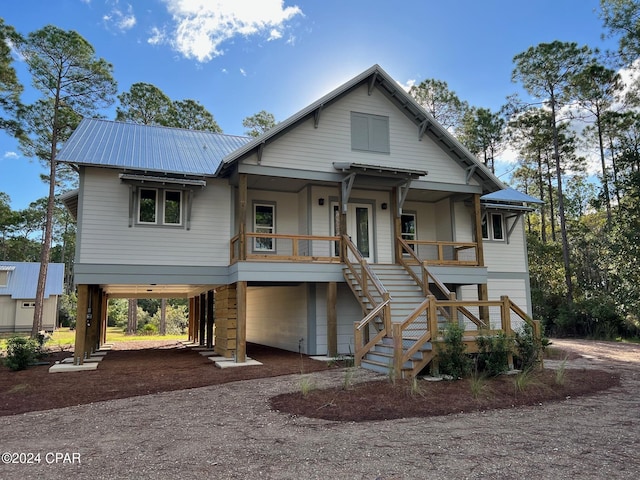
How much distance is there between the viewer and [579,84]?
1101 inches

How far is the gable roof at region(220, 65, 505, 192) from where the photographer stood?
14070mm

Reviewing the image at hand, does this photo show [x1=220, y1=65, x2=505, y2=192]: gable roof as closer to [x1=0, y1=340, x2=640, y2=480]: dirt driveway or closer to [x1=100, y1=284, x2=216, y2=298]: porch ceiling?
[x1=100, y1=284, x2=216, y2=298]: porch ceiling

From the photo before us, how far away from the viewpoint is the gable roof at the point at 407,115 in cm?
1407

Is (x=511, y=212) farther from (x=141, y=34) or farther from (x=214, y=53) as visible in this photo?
(x=141, y=34)

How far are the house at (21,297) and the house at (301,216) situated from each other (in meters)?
22.8

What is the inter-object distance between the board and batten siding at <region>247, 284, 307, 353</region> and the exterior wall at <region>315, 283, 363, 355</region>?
584 mm

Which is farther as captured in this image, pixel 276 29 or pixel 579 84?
pixel 579 84

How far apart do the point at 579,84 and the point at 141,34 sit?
24.7 metres

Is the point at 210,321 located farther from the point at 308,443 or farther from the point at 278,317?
the point at 308,443

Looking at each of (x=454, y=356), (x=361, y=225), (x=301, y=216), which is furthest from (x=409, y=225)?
(x=454, y=356)

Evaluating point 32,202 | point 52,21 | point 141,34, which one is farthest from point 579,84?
point 32,202

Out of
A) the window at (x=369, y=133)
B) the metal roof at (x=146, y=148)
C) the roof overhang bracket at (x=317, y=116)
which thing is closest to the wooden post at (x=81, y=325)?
the metal roof at (x=146, y=148)

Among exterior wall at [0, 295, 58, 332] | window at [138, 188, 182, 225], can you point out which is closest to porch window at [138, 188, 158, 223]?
window at [138, 188, 182, 225]

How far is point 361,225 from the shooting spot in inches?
646
